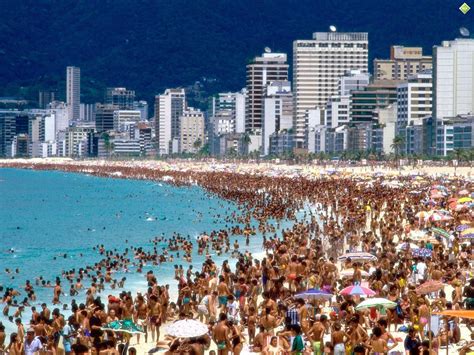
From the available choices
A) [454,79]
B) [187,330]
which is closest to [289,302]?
[187,330]

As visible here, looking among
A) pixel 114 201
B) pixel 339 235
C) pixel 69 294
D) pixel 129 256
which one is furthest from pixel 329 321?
pixel 114 201

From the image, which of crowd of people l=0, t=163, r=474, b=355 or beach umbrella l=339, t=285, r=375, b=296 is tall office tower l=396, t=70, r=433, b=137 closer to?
crowd of people l=0, t=163, r=474, b=355

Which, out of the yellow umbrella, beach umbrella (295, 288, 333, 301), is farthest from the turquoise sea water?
the yellow umbrella

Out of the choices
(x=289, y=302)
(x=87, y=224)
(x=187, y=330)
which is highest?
(x=187, y=330)

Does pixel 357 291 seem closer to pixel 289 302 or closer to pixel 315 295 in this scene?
pixel 315 295

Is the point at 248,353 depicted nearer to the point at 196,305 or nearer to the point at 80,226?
the point at 196,305

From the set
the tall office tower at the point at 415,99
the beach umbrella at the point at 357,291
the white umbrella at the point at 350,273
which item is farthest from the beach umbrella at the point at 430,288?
the tall office tower at the point at 415,99
